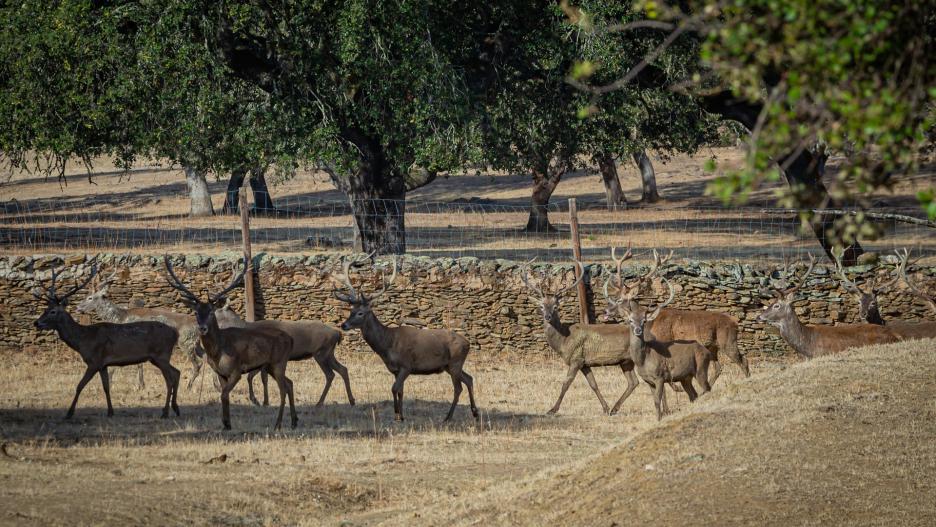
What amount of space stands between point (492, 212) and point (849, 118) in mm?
36261

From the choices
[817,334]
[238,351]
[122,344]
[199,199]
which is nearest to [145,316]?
[122,344]

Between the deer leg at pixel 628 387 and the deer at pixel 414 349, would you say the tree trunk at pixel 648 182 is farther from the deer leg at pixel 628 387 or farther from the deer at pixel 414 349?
the deer at pixel 414 349

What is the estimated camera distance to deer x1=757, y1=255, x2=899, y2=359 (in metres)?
17.1

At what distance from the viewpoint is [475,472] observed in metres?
12.8

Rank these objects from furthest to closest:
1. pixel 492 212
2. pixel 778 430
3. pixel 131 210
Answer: pixel 131 210 → pixel 492 212 → pixel 778 430

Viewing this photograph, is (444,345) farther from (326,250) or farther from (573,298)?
(326,250)

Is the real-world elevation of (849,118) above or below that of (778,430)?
above

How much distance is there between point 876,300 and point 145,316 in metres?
11.5

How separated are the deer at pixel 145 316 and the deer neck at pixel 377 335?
298 cm

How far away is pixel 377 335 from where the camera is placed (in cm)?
1681

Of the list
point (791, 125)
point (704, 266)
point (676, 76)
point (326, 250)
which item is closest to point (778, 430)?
point (791, 125)

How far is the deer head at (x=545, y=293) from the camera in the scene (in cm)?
1800

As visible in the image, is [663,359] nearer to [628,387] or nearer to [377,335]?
[628,387]

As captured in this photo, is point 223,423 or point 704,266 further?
point 704,266
